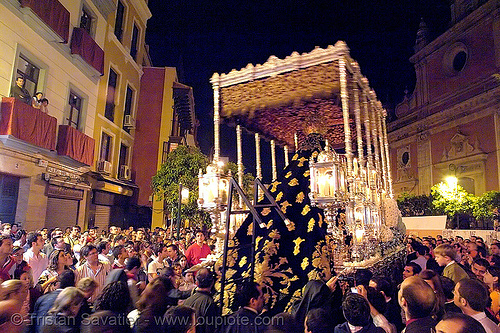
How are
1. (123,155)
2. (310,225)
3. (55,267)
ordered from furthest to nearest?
1. (123,155)
2. (310,225)
3. (55,267)

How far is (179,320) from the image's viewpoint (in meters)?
2.71

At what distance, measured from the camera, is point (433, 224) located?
18453 mm

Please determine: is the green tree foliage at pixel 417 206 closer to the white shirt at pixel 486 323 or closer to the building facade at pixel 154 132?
the building facade at pixel 154 132

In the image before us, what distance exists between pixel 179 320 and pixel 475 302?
2.44 m

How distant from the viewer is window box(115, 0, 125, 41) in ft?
61.8

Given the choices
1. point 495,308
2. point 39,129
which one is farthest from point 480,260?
point 39,129

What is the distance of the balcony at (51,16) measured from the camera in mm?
11078

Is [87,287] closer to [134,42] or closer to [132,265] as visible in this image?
[132,265]

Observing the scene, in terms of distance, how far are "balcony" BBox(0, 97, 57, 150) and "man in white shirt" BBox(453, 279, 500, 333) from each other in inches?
452

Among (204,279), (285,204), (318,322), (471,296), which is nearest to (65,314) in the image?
(204,279)

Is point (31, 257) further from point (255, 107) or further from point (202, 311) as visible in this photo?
point (255, 107)

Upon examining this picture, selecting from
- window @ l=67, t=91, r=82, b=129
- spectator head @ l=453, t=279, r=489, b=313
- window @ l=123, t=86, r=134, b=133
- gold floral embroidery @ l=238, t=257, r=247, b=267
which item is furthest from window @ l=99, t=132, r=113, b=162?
spectator head @ l=453, t=279, r=489, b=313

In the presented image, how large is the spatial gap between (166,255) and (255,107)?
377cm

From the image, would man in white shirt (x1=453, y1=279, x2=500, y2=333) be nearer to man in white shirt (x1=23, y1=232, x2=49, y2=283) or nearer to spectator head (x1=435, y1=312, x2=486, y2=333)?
spectator head (x1=435, y1=312, x2=486, y2=333)
